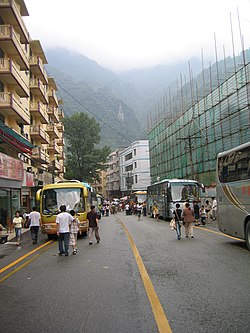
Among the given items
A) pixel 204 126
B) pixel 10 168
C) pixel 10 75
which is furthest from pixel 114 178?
pixel 10 168

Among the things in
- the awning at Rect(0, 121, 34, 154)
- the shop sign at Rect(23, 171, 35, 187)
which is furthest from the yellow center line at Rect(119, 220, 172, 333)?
the shop sign at Rect(23, 171, 35, 187)

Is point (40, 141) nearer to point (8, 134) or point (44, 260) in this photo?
point (8, 134)

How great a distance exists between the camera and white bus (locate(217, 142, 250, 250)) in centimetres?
1152

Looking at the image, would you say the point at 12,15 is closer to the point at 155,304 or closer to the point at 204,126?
the point at 204,126

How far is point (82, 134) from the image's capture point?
61.1 metres

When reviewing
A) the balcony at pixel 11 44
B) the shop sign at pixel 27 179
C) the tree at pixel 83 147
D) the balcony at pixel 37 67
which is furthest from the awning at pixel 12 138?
the tree at pixel 83 147

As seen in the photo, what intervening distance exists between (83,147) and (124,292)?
54572mm

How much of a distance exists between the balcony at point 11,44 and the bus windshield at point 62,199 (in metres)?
13.0

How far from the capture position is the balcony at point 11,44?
24734mm

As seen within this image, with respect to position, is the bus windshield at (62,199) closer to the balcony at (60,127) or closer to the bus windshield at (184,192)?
the bus windshield at (184,192)

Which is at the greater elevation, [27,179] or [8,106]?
[8,106]

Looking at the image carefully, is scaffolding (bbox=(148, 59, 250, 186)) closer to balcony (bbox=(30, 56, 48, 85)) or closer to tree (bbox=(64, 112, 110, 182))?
tree (bbox=(64, 112, 110, 182))

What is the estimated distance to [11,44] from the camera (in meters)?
25.9

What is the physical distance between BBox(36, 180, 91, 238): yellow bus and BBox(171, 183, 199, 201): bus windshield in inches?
439
